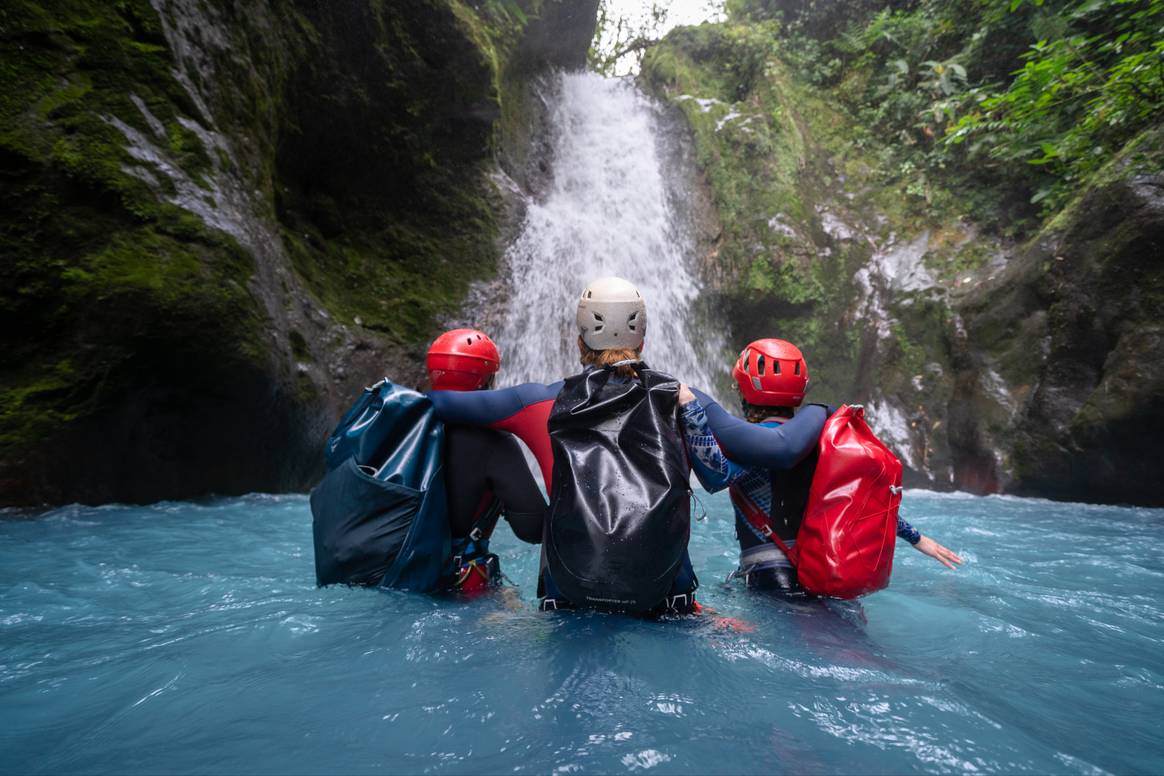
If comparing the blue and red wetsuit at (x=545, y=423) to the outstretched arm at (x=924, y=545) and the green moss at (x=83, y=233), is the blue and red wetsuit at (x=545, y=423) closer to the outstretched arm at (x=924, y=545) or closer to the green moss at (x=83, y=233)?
the outstretched arm at (x=924, y=545)

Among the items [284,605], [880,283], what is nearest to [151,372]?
[284,605]

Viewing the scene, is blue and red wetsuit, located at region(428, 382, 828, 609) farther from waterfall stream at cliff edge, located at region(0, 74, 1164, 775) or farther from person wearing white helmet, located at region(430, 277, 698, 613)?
waterfall stream at cliff edge, located at region(0, 74, 1164, 775)

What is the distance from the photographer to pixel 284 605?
2.71m

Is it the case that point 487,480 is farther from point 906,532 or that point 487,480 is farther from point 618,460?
point 906,532

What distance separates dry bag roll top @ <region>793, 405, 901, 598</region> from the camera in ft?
7.60

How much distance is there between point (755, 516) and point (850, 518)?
468 mm

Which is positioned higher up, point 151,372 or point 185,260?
point 185,260

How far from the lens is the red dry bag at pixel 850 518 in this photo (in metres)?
2.32

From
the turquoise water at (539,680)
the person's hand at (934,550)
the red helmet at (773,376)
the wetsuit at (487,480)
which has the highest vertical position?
the red helmet at (773,376)

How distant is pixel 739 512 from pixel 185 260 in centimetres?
466

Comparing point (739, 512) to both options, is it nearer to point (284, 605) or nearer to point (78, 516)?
point (284, 605)

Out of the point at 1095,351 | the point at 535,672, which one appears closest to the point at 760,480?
the point at 535,672

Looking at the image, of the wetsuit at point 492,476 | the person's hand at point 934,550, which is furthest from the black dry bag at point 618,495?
the person's hand at point 934,550

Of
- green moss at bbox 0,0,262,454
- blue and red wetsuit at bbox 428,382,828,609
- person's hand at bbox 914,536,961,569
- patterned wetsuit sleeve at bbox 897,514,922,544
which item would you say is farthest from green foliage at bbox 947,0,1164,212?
green moss at bbox 0,0,262,454
